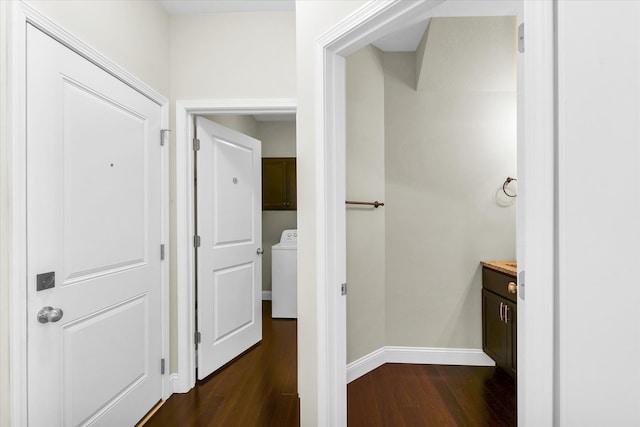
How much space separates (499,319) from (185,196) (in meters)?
2.38

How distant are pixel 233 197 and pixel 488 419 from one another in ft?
7.65

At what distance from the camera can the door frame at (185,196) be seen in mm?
2416

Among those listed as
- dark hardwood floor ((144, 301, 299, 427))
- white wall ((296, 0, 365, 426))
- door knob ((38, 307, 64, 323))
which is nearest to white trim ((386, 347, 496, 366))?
dark hardwood floor ((144, 301, 299, 427))

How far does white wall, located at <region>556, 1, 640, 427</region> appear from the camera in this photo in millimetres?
696

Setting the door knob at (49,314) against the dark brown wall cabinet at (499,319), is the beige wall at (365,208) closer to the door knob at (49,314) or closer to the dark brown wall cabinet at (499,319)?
the dark brown wall cabinet at (499,319)

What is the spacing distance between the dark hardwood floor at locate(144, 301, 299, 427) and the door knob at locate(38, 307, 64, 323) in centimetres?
103

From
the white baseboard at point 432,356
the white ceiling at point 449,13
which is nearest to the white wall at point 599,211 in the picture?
the white ceiling at point 449,13

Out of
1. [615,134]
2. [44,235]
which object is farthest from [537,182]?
[44,235]

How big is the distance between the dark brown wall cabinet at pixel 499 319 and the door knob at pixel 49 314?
232 cm

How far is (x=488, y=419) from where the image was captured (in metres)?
2.07

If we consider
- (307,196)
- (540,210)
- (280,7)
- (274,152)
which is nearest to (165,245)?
(307,196)

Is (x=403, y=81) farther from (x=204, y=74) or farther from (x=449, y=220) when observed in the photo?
(x=204, y=74)

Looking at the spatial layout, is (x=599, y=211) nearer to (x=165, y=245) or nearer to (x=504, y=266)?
(x=504, y=266)

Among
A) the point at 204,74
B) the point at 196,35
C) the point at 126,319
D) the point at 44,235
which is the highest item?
the point at 196,35
